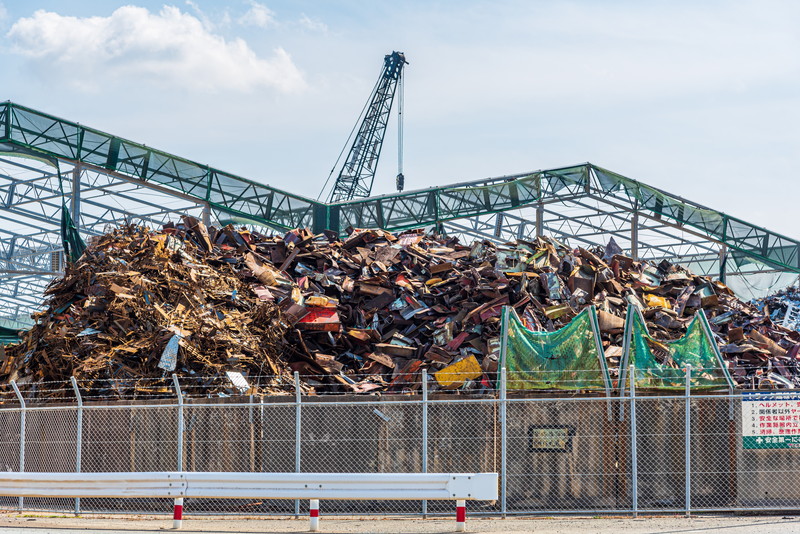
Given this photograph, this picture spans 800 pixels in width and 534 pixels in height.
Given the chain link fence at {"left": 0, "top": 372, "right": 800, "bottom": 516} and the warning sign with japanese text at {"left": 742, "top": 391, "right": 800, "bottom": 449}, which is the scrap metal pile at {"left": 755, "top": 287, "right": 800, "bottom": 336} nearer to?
the warning sign with japanese text at {"left": 742, "top": 391, "right": 800, "bottom": 449}

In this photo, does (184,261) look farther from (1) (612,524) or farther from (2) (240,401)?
(1) (612,524)

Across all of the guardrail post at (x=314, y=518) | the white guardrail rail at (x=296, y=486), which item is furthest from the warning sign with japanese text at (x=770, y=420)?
the guardrail post at (x=314, y=518)

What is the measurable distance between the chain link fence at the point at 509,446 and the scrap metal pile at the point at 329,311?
1.79 meters

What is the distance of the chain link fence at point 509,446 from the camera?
1342 cm

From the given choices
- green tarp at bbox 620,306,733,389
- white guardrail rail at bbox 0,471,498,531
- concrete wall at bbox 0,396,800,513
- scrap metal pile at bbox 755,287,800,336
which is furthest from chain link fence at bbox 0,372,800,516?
scrap metal pile at bbox 755,287,800,336

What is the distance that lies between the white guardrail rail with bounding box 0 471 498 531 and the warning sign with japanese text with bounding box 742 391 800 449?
4.44 metres

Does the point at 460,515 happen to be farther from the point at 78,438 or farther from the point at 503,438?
the point at 78,438

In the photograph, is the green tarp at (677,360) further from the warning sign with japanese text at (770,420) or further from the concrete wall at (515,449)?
the warning sign with japanese text at (770,420)

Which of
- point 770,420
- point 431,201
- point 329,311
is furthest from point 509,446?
point 431,201

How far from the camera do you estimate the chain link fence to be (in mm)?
13422

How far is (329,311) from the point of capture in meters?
19.6

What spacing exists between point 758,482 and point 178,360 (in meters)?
10.5

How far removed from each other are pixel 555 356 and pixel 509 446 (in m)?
1.87

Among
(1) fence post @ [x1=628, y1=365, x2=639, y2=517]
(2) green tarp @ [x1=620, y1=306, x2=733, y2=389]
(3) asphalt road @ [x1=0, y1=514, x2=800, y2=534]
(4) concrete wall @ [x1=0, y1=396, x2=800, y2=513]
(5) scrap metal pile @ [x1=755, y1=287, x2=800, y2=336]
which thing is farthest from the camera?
(5) scrap metal pile @ [x1=755, y1=287, x2=800, y2=336]
